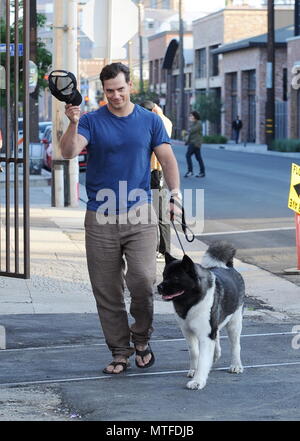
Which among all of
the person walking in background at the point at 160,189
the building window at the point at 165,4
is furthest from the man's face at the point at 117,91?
the building window at the point at 165,4

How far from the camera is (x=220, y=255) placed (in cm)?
790

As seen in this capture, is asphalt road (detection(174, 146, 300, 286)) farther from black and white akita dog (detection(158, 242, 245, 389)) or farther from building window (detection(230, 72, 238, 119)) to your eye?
building window (detection(230, 72, 238, 119))

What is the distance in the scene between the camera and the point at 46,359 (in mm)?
8180

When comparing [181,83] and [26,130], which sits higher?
[181,83]

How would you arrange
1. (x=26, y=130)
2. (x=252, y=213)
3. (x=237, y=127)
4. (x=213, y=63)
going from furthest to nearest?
(x=213, y=63) → (x=237, y=127) → (x=252, y=213) → (x=26, y=130)

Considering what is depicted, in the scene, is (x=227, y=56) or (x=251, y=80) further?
(x=227, y=56)

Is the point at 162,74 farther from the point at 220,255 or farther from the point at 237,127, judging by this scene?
the point at 220,255

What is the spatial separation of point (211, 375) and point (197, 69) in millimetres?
79435

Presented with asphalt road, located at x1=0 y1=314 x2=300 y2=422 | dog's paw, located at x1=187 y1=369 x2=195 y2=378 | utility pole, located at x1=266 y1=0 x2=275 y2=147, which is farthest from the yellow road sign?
utility pole, located at x1=266 y1=0 x2=275 y2=147

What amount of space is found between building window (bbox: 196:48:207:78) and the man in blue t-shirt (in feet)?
250

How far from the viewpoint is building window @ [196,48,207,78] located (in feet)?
275

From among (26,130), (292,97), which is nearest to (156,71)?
(292,97)

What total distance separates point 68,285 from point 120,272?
421cm
